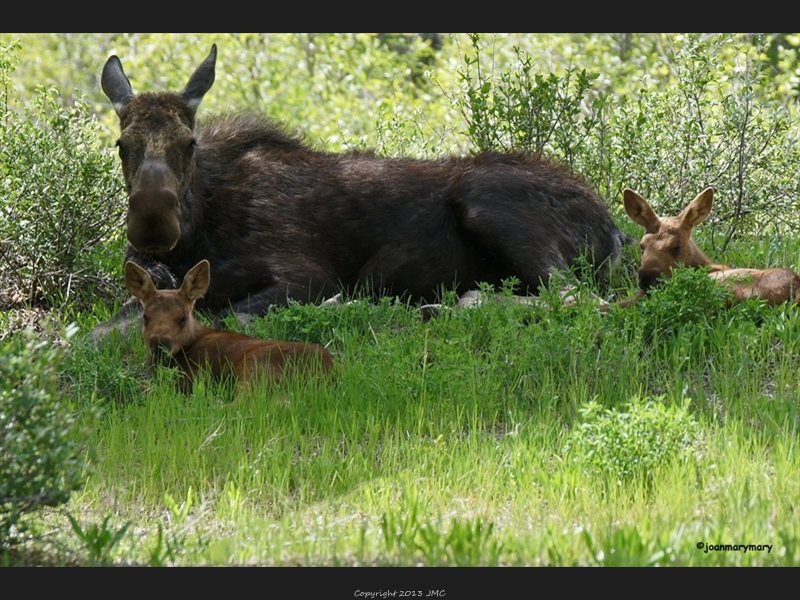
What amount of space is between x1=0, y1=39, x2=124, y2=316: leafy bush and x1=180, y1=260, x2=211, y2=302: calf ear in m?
2.08

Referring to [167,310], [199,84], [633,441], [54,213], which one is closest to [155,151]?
[199,84]

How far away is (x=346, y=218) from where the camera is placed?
10.3 m

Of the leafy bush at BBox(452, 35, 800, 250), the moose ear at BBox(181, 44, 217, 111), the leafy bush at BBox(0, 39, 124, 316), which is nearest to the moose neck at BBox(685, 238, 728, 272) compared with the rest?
the leafy bush at BBox(452, 35, 800, 250)

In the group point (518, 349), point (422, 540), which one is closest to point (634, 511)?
point (422, 540)

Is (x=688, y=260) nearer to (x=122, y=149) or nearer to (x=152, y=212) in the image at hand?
(x=152, y=212)

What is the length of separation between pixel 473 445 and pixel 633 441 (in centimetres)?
99

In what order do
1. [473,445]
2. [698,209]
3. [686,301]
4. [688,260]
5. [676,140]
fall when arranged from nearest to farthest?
[473,445]
[686,301]
[698,209]
[688,260]
[676,140]

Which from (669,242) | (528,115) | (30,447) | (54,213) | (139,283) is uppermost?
(528,115)

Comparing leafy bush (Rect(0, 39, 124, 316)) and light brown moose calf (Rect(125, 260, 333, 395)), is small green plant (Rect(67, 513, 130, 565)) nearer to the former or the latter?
light brown moose calf (Rect(125, 260, 333, 395))

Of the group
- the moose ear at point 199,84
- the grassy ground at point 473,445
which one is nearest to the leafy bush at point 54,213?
the moose ear at point 199,84

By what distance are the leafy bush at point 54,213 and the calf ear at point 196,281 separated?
2.08 meters

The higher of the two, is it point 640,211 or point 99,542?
point 640,211

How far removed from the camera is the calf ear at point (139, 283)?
825cm

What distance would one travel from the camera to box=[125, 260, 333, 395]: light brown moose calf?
7.67 metres
